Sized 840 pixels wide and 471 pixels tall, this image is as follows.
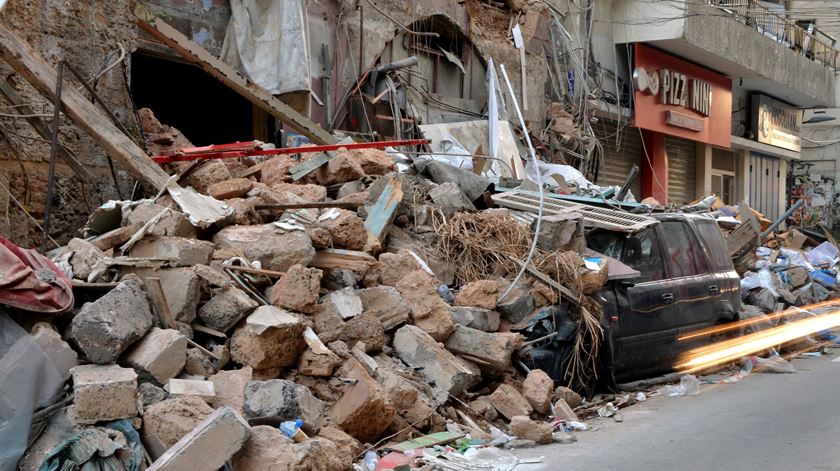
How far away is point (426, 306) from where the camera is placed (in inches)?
294

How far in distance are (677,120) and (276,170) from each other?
49.5ft

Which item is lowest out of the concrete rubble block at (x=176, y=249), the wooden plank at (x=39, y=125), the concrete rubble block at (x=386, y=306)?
the concrete rubble block at (x=386, y=306)

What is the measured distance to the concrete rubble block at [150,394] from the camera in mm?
5402

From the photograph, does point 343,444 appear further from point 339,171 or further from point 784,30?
point 784,30

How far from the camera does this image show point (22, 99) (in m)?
8.32

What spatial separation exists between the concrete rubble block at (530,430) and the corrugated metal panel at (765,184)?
24047 millimetres

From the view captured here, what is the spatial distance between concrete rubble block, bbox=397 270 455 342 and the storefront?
14210 mm

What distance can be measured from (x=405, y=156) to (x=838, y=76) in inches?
1041

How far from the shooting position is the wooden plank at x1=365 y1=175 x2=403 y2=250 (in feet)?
27.2

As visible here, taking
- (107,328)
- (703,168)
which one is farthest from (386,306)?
(703,168)

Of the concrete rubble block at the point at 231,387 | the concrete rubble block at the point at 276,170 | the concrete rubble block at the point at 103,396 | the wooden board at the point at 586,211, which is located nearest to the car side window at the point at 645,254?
the wooden board at the point at 586,211

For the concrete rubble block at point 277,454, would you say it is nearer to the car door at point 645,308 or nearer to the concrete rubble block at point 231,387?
the concrete rubble block at point 231,387

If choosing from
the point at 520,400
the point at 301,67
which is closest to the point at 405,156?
the point at 301,67

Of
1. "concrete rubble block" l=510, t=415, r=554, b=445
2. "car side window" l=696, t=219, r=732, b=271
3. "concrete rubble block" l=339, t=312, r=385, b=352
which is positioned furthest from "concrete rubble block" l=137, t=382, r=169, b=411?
"car side window" l=696, t=219, r=732, b=271
